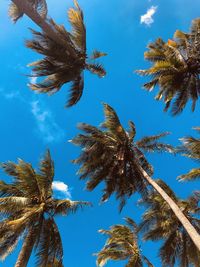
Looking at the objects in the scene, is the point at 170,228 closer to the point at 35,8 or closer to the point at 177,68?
the point at 177,68

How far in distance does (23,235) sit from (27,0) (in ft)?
34.3

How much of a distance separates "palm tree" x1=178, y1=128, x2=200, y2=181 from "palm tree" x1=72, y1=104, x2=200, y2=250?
5.73 feet

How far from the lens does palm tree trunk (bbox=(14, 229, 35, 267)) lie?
14641 millimetres

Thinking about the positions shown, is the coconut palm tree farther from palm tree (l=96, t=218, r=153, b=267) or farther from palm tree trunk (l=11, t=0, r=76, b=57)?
palm tree (l=96, t=218, r=153, b=267)

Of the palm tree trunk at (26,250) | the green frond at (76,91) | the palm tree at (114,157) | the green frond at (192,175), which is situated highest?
the green frond at (76,91)

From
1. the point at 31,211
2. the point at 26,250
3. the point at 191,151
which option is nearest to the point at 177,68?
the point at 191,151

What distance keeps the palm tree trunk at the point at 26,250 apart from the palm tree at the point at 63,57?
7432mm

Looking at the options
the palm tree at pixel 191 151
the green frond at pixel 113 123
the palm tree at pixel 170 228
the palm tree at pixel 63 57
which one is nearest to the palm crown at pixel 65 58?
the palm tree at pixel 63 57

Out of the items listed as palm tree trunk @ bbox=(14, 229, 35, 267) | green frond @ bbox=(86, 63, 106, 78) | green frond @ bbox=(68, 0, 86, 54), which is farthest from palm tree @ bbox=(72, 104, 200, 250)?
palm tree trunk @ bbox=(14, 229, 35, 267)

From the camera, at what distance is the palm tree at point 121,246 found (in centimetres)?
2222

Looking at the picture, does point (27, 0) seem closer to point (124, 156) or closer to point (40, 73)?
point (40, 73)

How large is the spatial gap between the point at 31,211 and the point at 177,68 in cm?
1173

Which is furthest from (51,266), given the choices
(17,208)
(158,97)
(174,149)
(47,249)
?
(158,97)

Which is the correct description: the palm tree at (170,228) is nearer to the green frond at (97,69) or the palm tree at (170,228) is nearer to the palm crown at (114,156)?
the palm crown at (114,156)
